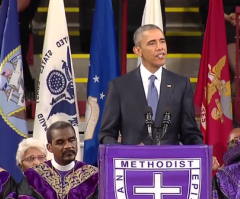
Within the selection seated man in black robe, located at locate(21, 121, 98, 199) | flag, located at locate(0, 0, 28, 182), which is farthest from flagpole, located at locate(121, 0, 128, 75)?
seated man in black robe, located at locate(21, 121, 98, 199)

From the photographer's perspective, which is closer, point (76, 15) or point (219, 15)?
point (219, 15)

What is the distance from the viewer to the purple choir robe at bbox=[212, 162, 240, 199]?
4070 millimetres

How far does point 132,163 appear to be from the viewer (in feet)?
11.5

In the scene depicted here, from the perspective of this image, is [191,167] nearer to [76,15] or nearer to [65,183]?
[65,183]

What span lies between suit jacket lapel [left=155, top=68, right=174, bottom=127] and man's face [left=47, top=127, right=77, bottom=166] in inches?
28.1

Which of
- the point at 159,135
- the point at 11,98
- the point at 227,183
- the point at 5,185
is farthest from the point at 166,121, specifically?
the point at 11,98

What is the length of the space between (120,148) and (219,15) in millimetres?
2778

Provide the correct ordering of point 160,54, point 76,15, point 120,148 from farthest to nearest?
point 76,15
point 160,54
point 120,148

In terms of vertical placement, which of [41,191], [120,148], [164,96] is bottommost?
[41,191]

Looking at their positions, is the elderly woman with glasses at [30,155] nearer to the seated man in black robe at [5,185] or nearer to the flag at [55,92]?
the seated man in black robe at [5,185]

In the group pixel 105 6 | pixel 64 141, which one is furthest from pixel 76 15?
pixel 64 141

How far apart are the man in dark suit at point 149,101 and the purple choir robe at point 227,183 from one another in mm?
283

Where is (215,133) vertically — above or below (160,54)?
below

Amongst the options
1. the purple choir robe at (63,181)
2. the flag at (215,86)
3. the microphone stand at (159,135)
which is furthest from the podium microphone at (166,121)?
the flag at (215,86)
